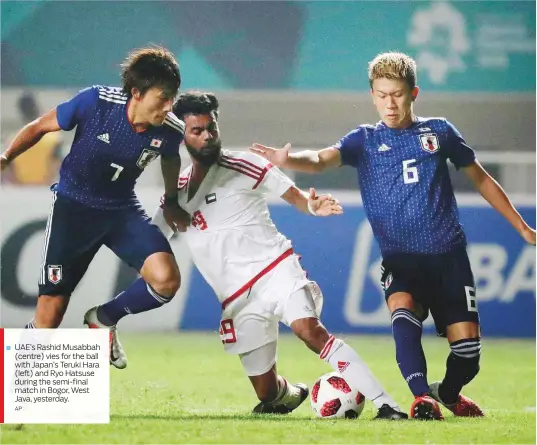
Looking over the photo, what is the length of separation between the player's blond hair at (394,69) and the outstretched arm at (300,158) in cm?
40

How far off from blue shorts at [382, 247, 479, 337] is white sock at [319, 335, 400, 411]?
42 cm

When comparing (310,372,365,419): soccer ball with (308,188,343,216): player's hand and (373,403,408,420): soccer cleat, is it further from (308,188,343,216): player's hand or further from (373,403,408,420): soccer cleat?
(308,188,343,216): player's hand

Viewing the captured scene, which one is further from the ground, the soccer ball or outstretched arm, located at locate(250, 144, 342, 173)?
outstretched arm, located at locate(250, 144, 342, 173)

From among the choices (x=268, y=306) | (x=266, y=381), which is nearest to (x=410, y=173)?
(x=268, y=306)

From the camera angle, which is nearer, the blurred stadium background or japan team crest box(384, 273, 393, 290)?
japan team crest box(384, 273, 393, 290)

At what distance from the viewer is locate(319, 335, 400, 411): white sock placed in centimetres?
445

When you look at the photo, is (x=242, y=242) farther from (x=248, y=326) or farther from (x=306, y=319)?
(x=306, y=319)

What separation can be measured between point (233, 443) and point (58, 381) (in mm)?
1025

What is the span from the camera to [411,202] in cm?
476

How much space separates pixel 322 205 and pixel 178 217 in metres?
0.72

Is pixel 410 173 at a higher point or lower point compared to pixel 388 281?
higher

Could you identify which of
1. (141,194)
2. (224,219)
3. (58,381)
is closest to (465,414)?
(224,219)

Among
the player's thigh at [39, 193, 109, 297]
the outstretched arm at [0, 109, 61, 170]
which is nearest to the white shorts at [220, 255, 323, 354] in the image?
the player's thigh at [39, 193, 109, 297]

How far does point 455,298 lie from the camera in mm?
4715
